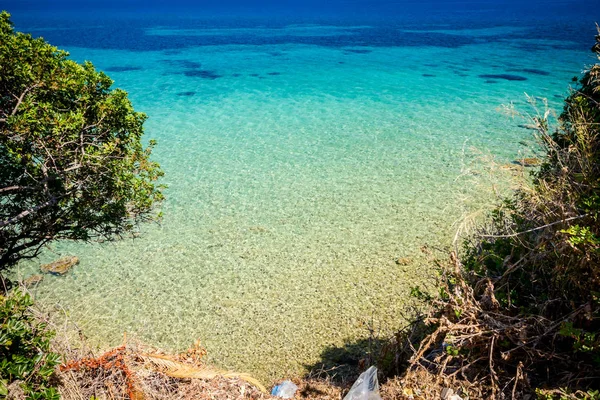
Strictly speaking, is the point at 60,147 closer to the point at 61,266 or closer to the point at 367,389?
the point at 367,389

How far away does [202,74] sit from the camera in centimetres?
2178

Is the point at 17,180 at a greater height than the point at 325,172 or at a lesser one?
greater

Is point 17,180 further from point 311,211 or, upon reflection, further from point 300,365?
point 311,211

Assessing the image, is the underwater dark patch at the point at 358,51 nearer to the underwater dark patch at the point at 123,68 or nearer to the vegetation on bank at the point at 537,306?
the underwater dark patch at the point at 123,68

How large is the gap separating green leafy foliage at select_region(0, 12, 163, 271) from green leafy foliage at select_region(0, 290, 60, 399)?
1.83m

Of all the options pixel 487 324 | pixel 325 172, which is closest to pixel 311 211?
pixel 325 172

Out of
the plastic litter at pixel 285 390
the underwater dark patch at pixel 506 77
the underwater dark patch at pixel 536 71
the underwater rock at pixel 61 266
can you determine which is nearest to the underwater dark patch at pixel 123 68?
the underwater dark patch at pixel 506 77

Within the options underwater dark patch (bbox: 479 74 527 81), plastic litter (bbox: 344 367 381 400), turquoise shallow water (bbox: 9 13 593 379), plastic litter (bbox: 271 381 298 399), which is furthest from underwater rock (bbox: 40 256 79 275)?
underwater dark patch (bbox: 479 74 527 81)

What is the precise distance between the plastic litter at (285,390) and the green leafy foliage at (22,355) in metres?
2.49

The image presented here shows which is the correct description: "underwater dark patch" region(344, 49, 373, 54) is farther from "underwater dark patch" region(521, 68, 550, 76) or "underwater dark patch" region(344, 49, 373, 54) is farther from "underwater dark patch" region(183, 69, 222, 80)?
"underwater dark patch" region(183, 69, 222, 80)

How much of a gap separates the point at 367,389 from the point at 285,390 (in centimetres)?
138

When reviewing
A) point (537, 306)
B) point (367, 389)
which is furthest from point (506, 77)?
point (367, 389)

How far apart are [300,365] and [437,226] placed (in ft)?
13.5

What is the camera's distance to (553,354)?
3.45 meters
